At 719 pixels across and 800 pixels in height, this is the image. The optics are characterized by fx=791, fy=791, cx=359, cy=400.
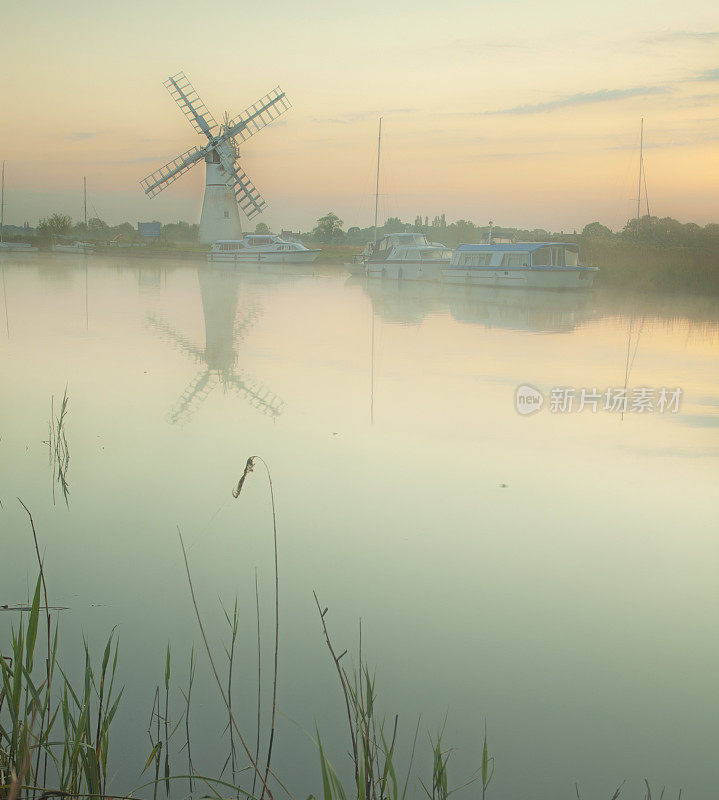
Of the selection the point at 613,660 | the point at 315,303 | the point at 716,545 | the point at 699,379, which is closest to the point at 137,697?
the point at 613,660

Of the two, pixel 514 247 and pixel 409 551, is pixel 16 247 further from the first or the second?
pixel 409 551

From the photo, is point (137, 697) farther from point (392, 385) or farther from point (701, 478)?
point (392, 385)

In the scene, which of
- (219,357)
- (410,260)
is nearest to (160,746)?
(219,357)

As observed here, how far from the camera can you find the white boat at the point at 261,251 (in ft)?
95.5

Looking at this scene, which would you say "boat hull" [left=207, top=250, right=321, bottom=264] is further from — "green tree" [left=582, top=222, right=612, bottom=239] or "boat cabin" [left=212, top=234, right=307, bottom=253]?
"green tree" [left=582, top=222, right=612, bottom=239]

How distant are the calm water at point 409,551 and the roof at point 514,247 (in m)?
12.6

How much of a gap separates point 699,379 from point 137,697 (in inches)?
251

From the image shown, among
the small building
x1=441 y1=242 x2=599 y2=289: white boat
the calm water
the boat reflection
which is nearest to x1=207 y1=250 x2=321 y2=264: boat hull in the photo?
the boat reflection

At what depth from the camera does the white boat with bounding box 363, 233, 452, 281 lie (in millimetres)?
23094

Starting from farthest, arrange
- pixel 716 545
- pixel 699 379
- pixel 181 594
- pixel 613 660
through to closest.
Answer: pixel 699 379
pixel 716 545
pixel 181 594
pixel 613 660

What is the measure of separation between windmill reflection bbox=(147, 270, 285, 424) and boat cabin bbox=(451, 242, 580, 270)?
777cm

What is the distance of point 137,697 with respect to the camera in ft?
5.94

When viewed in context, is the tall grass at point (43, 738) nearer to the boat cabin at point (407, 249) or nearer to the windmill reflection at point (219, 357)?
the windmill reflection at point (219, 357)

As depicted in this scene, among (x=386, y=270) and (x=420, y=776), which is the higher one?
(x=386, y=270)
